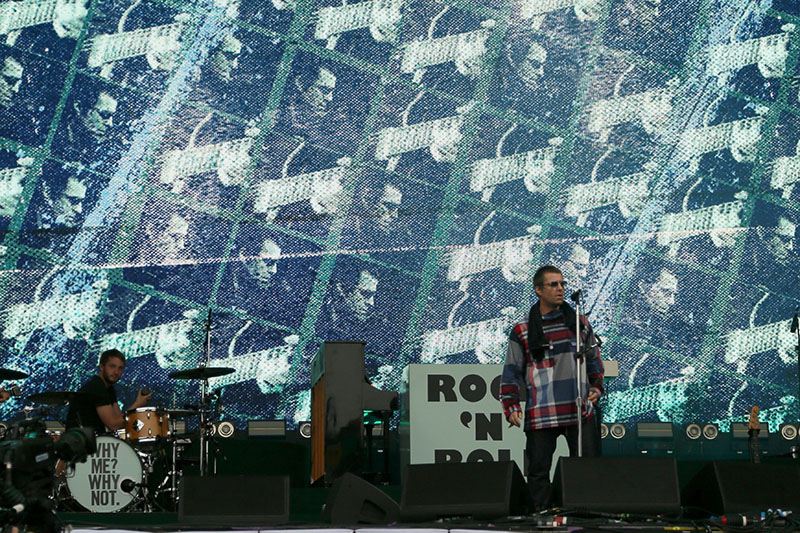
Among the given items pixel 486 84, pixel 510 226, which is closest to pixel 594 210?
pixel 510 226

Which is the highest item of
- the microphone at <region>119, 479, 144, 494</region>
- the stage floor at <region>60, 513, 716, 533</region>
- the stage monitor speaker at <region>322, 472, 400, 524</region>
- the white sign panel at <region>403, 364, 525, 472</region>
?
the white sign panel at <region>403, 364, 525, 472</region>

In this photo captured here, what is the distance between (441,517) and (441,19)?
17.7 feet

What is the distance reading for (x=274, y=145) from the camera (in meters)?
8.73

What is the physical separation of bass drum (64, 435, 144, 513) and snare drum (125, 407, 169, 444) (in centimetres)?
22

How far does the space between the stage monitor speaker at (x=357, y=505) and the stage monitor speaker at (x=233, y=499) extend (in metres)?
0.19

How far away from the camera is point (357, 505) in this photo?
4.47 meters

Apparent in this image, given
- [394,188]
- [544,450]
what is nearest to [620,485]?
[544,450]

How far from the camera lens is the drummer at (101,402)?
715 cm

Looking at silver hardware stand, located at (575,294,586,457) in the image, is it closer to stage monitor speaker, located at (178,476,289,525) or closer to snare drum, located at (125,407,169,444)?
stage monitor speaker, located at (178,476,289,525)

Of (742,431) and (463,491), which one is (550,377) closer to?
(463,491)

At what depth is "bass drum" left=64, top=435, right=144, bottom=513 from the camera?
7055 millimetres

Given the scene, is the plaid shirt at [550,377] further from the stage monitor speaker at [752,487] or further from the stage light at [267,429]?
the stage light at [267,429]

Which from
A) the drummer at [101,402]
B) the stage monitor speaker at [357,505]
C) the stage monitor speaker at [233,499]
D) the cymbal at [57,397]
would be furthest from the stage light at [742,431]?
the stage monitor speaker at [233,499]

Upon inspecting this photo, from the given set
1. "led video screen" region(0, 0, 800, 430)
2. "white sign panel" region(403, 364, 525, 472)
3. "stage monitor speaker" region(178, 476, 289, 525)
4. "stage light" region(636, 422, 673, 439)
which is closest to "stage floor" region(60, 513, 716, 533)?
"stage monitor speaker" region(178, 476, 289, 525)
